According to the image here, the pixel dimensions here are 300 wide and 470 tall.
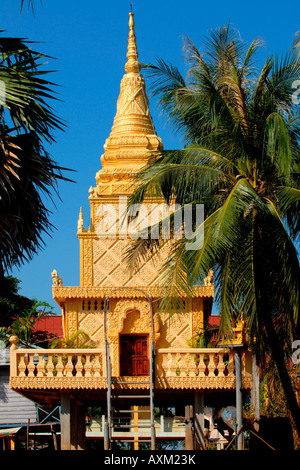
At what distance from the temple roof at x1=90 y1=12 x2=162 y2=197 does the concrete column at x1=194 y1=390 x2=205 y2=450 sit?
28.4 ft

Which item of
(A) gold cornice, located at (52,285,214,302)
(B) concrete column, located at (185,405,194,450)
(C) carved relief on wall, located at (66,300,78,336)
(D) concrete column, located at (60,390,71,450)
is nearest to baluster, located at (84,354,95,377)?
(D) concrete column, located at (60,390,71,450)

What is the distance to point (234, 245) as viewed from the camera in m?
16.2

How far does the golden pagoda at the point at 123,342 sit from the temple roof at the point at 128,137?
37 millimetres

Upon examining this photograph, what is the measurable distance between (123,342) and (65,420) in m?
4.69

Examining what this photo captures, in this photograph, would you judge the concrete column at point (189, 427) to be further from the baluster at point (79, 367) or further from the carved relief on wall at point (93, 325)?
the carved relief on wall at point (93, 325)

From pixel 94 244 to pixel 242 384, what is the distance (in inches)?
311

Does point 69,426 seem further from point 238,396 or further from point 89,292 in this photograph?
point 89,292

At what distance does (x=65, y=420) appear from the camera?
66.5ft

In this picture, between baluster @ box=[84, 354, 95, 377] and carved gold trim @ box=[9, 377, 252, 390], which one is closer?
carved gold trim @ box=[9, 377, 252, 390]

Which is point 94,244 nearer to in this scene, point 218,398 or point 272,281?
point 218,398

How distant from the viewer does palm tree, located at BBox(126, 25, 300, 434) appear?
16.0 m

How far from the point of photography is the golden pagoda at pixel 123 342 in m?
20.0

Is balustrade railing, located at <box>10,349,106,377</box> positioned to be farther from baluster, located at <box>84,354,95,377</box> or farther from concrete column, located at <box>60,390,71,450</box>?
concrete column, located at <box>60,390,71,450</box>

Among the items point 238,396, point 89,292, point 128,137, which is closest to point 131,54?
point 128,137
